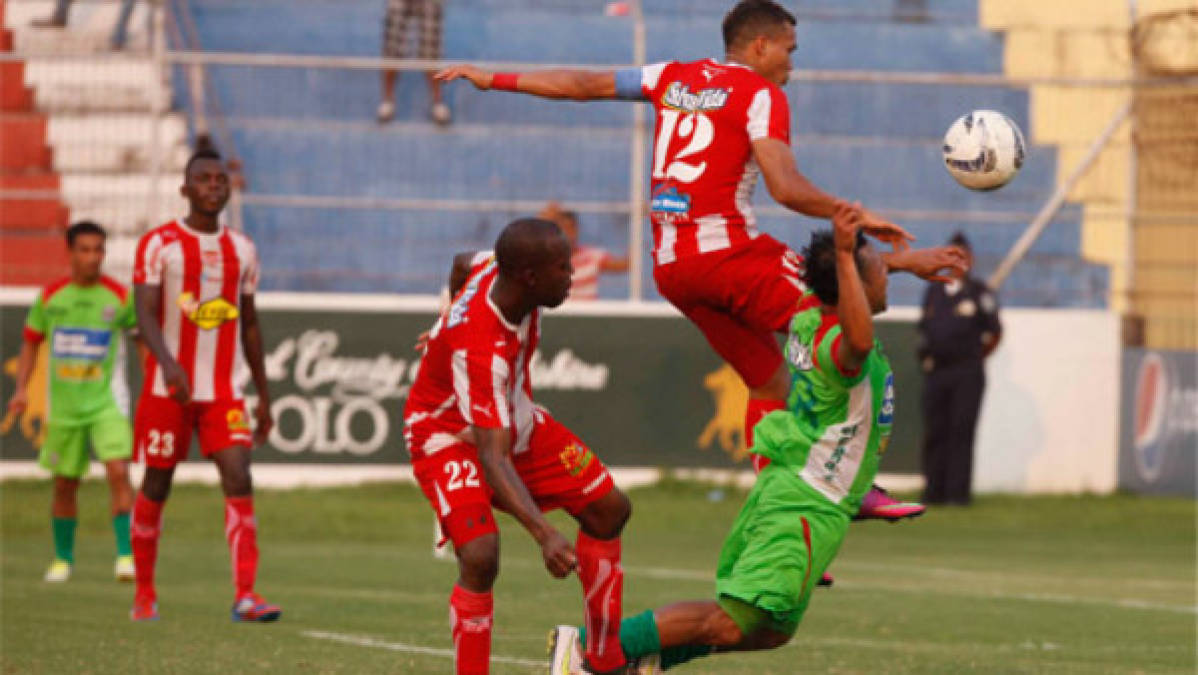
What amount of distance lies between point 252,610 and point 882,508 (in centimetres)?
406

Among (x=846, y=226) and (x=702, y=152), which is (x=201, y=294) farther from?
(x=846, y=226)

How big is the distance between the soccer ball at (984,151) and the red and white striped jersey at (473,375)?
1.85 meters

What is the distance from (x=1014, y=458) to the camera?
19.3 metres

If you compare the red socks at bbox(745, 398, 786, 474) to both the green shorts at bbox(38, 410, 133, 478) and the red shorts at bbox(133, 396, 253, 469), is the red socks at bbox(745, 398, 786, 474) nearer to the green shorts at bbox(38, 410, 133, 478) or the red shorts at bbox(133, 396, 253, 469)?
the red shorts at bbox(133, 396, 253, 469)

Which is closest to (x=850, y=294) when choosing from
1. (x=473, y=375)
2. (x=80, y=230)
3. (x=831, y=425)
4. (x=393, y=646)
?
(x=831, y=425)

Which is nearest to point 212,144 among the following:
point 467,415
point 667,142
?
point 667,142

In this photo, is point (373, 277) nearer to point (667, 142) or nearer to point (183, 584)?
point (183, 584)

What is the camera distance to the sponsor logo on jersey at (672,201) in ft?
27.6

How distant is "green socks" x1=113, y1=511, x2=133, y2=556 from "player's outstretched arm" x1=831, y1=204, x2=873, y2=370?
706cm

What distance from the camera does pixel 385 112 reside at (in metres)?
20.8

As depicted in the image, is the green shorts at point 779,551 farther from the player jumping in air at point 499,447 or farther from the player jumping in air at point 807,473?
the player jumping in air at point 499,447

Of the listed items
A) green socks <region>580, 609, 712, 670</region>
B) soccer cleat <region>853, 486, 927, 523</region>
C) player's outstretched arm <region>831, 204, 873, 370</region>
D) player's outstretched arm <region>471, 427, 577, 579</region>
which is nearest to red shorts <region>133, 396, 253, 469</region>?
player's outstretched arm <region>471, 427, 577, 579</region>

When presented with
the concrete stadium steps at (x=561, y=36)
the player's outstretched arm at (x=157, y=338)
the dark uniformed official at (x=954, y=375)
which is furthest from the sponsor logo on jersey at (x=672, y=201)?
the concrete stadium steps at (x=561, y=36)

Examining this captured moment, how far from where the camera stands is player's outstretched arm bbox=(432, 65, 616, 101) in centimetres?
841
